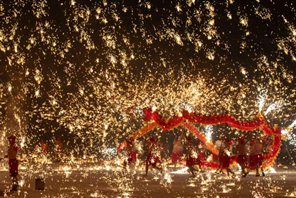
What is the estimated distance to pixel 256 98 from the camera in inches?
1742

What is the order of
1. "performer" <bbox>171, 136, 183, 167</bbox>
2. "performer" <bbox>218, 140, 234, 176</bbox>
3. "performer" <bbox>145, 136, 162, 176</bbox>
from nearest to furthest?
1. "performer" <bbox>218, 140, 234, 176</bbox>
2. "performer" <bbox>145, 136, 162, 176</bbox>
3. "performer" <bbox>171, 136, 183, 167</bbox>

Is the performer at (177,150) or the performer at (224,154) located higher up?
the performer at (177,150)

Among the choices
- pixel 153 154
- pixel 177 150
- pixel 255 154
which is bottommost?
pixel 255 154

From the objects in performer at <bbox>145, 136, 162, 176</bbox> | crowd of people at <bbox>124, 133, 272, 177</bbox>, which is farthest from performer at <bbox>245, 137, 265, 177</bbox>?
performer at <bbox>145, 136, 162, 176</bbox>

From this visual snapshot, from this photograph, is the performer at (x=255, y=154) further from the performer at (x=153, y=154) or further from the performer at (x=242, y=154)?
the performer at (x=153, y=154)

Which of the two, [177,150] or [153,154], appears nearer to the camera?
[153,154]

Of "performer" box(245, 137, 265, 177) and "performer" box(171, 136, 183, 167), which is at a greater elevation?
"performer" box(171, 136, 183, 167)

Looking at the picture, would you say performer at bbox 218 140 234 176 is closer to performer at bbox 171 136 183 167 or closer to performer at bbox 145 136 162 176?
performer at bbox 145 136 162 176

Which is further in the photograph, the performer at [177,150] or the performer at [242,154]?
the performer at [177,150]

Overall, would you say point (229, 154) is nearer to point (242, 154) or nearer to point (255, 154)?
point (242, 154)

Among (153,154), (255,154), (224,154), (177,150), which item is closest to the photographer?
(255,154)

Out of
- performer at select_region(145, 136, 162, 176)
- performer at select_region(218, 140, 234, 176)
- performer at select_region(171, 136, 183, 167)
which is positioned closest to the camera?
performer at select_region(218, 140, 234, 176)

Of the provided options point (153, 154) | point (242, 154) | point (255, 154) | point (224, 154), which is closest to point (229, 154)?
point (224, 154)

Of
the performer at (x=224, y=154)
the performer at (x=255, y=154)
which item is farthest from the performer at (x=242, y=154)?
the performer at (x=224, y=154)
